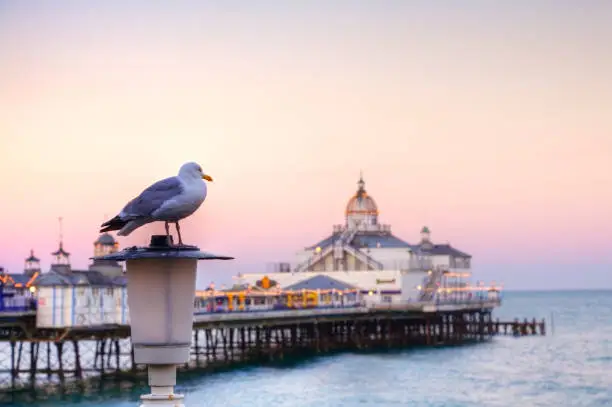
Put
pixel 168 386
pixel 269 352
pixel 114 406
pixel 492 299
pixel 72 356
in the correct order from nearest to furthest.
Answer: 1. pixel 168 386
2. pixel 114 406
3. pixel 269 352
4. pixel 72 356
5. pixel 492 299

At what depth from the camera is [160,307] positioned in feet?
30.3

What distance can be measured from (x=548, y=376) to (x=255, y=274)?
55050 mm

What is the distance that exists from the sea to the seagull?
1653 inches

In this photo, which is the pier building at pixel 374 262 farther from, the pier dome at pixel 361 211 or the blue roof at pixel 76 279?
the blue roof at pixel 76 279

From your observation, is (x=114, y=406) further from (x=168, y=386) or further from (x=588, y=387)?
(x=168, y=386)

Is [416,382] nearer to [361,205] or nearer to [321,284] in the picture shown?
[321,284]

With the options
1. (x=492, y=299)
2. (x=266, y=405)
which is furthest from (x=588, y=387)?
(x=492, y=299)

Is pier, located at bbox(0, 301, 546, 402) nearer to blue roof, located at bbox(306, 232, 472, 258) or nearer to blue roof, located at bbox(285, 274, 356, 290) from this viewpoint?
blue roof, located at bbox(285, 274, 356, 290)

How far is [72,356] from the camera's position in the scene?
90250 millimetres

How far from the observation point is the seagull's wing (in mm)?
9391

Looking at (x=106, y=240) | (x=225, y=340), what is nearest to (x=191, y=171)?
(x=106, y=240)

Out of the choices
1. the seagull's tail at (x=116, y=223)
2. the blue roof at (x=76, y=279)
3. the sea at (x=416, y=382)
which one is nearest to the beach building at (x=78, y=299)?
the blue roof at (x=76, y=279)

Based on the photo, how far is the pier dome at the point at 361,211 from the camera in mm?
126494

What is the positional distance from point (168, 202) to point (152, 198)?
6.2 inches
